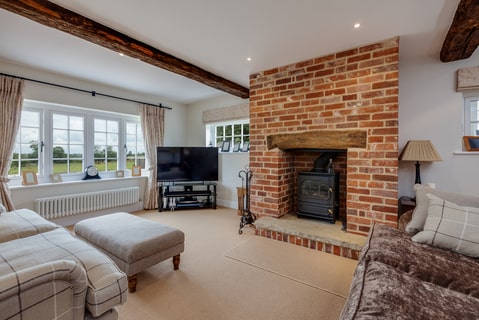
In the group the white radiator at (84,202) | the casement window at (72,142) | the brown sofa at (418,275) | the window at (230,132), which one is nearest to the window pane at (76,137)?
the casement window at (72,142)

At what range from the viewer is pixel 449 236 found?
1.48m

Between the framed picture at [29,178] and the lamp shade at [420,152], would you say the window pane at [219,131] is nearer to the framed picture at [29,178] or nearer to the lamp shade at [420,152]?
the framed picture at [29,178]

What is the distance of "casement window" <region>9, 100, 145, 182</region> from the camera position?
317cm

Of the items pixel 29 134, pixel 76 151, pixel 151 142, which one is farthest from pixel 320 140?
pixel 29 134

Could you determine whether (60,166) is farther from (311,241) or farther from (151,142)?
(311,241)

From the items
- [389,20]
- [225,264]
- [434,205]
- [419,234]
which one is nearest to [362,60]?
[389,20]

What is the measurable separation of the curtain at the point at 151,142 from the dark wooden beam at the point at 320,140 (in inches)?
99.2

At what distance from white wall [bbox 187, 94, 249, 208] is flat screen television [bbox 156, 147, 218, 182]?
0.81 feet

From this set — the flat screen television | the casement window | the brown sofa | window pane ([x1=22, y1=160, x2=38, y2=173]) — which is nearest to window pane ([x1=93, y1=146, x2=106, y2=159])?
the casement window

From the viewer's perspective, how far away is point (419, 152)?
2.46 meters

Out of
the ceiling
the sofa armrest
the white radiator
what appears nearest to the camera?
the sofa armrest

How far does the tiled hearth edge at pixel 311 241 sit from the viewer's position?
225 cm

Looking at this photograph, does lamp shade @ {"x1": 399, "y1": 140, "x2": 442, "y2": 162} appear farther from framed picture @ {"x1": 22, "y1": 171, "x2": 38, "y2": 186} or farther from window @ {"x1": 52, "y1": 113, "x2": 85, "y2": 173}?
framed picture @ {"x1": 22, "y1": 171, "x2": 38, "y2": 186}

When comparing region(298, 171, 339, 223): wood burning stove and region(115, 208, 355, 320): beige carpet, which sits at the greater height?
region(298, 171, 339, 223): wood burning stove
